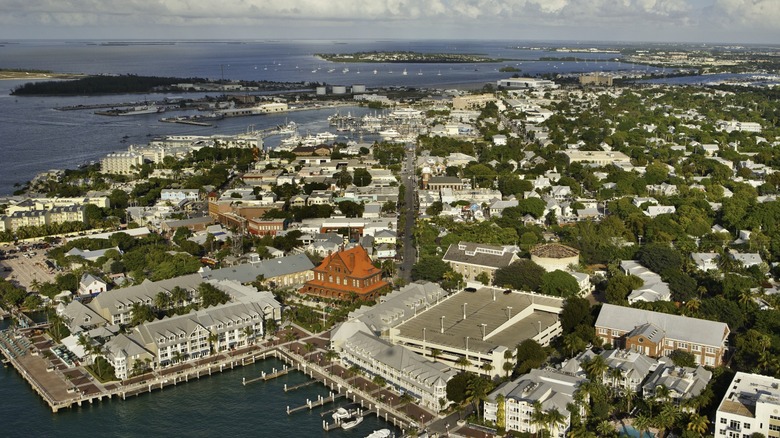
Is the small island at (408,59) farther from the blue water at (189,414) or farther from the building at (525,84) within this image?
the blue water at (189,414)

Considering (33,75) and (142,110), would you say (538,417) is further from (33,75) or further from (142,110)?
(33,75)

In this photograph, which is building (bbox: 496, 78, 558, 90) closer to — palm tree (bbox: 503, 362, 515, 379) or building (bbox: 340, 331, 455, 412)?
building (bbox: 340, 331, 455, 412)

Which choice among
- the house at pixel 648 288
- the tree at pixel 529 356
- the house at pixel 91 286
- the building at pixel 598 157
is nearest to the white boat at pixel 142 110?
the building at pixel 598 157

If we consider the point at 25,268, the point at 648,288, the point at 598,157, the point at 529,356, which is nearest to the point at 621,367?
the point at 529,356

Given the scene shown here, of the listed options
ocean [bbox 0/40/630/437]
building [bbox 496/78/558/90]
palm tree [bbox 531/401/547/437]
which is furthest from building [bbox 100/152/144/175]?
building [bbox 496/78/558/90]

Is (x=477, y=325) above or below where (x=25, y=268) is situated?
above

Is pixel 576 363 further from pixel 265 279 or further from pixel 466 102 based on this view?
pixel 466 102
